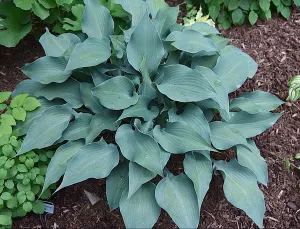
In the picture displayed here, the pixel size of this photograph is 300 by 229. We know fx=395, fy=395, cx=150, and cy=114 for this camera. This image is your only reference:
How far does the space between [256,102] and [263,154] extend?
1.41 ft

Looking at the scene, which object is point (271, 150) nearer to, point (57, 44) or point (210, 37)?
point (210, 37)

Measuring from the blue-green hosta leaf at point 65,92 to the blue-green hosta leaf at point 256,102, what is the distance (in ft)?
3.91

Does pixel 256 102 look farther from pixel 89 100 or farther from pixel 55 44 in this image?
pixel 55 44

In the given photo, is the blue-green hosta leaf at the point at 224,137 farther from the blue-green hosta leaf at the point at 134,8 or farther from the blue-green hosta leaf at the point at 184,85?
the blue-green hosta leaf at the point at 134,8

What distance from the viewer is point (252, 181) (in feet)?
9.09

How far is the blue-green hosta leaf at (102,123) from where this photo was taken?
9.06 ft

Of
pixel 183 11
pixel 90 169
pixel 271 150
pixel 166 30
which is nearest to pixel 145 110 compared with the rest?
pixel 90 169

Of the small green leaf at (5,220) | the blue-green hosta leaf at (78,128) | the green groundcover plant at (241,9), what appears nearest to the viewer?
the small green leaf at (5,220)

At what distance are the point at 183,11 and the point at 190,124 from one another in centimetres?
183

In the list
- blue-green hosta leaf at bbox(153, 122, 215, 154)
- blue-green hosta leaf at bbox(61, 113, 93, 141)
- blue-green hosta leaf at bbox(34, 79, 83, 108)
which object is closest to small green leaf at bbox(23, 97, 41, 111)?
blue-green hosta leaf at bbox(34, 79, 83, 108)

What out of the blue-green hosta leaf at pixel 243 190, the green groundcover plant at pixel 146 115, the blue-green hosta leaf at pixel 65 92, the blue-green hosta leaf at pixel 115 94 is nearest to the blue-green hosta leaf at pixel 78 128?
the green groundcover plant at pixel 146 115

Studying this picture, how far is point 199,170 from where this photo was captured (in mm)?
2684

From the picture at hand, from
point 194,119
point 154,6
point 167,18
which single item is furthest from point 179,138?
point 154,6

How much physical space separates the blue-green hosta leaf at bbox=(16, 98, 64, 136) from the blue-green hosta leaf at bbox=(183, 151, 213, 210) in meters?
1.08
